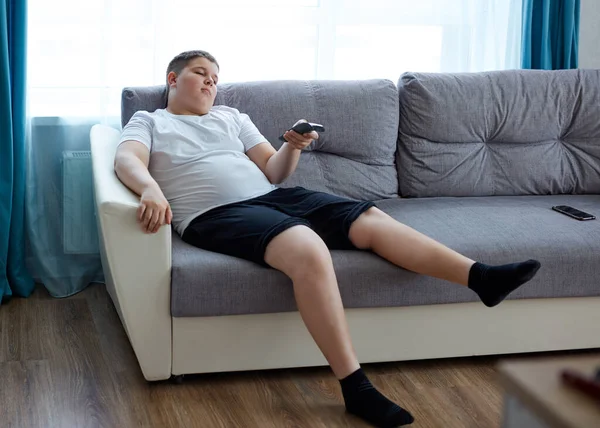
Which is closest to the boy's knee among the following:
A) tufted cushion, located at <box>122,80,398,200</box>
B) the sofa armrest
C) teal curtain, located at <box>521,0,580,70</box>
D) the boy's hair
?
the sofa armrest

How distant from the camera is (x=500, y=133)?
3.23 m

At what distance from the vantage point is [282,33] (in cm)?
340

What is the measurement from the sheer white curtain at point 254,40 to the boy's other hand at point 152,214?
1.01 meters

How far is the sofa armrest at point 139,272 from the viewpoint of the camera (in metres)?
2.32

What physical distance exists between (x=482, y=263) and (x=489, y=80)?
0.99m

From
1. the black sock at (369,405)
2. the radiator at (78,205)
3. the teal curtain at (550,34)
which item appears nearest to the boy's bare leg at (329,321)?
the black sock at (369,405)

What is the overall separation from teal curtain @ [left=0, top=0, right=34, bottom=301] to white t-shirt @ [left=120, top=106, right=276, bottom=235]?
1.71ft

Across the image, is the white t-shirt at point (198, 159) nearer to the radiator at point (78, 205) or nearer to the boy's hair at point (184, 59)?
the boy's hair at point (184, 59)

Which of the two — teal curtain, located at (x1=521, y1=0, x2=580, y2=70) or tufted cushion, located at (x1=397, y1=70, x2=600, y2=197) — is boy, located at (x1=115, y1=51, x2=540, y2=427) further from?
teal curtain, located at (x1=521, y1=0, x2=580, y2=70)

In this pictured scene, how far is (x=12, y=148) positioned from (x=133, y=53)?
561 millimetres

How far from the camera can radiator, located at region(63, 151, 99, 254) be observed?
3.20 meters

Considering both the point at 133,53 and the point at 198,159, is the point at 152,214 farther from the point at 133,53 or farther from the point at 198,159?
the point at 133,53

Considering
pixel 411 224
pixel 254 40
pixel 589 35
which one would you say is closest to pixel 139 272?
pixel 411 224

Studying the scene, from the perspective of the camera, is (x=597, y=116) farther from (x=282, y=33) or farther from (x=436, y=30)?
(x=282, y=33)
